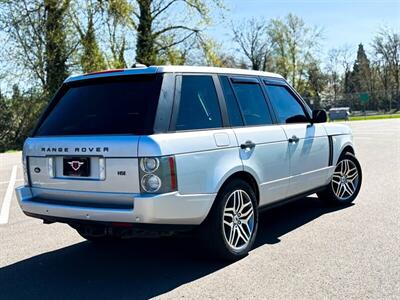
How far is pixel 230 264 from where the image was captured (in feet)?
15.3

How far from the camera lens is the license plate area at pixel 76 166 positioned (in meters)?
4.29

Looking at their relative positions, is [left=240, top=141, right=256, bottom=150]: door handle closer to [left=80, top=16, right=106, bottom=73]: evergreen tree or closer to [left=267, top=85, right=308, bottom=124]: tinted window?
[left=267, top=85, right=308, bottom=124]: tinted window

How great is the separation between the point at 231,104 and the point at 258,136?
454 millimetres

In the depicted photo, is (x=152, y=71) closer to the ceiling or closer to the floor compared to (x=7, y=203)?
closer to the ceiling

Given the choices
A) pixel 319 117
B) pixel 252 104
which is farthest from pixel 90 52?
pixel 252 104

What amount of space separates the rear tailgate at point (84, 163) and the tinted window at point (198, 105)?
22.3 inches

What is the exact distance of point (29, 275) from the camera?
4.57m

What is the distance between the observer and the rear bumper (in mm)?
3961

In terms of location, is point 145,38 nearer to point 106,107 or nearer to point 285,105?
point 285,105

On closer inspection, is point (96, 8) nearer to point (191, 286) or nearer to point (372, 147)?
point (372, 147)

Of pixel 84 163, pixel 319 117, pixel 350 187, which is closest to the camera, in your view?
Answer: pixel 84 163

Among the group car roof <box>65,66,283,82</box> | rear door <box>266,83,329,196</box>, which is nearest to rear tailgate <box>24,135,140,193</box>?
car roof <box>65,66,283,82</box>

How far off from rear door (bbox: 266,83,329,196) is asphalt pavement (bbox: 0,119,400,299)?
57 cm

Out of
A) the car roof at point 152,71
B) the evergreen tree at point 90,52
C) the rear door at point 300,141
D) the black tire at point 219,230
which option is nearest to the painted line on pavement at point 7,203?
the car roof at point 152,71
